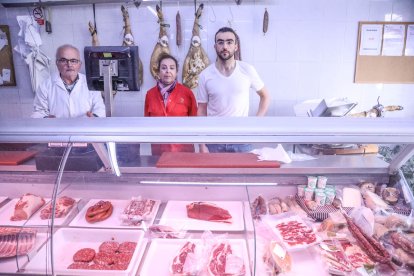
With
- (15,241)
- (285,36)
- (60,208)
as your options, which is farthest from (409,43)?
(15,241)

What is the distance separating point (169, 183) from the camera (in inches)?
90.9

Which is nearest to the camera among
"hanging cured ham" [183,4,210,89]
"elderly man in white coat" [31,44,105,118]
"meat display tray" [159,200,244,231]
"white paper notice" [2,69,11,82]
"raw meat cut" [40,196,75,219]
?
"meat display tray" [159,200,244,231]

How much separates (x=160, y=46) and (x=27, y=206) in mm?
3354

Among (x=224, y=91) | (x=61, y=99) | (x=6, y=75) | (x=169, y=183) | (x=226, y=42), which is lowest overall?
(x=169, y=183)

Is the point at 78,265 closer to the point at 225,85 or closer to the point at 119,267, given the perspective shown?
the point at 119,267

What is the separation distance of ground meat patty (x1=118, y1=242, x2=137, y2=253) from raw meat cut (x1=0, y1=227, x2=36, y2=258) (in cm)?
51

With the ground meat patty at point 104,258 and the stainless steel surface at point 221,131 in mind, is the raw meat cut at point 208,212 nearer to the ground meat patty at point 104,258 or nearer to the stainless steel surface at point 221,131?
the ground meat patty at point 104,258

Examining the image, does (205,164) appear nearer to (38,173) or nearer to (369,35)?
(38,173)

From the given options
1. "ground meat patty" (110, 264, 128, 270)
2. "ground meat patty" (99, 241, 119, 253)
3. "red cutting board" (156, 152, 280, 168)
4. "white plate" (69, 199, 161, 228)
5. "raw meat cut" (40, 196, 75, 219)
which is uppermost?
"red cutting board" (156, 152, 280, 168)

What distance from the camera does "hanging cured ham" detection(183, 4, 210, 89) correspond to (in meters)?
4.88

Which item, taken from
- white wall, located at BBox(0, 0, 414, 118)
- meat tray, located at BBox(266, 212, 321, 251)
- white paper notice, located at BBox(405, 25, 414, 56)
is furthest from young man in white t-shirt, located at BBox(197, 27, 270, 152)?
white paper notice, located at BBox(405, 25, 414, 56)

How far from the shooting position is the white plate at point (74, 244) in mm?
1806

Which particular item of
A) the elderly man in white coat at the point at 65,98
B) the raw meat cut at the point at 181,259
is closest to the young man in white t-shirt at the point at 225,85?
the elderly man in white coat at the point at 65,98

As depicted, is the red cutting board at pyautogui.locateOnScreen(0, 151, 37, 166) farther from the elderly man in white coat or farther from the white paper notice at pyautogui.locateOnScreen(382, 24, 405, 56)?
the white paper notice at pyautogui.locateOnScreen(382, 24, 405, 56)
